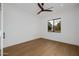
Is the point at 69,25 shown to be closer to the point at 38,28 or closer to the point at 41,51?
the point at 41,51

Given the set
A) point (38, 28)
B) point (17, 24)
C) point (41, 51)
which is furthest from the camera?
point (38, 28)

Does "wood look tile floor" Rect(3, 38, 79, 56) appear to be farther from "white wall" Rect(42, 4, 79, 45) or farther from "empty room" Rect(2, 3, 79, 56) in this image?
"white wall" Rect(42, 4, 79, 45)

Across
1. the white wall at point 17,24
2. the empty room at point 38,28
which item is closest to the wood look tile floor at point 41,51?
the empty room at point 38,28

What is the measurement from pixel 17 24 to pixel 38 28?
257 centimetres

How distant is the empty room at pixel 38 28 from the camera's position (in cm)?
388

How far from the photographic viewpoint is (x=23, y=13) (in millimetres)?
5246

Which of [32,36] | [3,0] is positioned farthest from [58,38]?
[3,0]

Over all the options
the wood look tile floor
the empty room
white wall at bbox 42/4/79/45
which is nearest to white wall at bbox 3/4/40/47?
the empty room

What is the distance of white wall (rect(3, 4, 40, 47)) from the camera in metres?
4.11

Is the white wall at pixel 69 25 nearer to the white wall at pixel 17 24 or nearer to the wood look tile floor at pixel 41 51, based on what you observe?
the wood look tile floor at pixel 41 51

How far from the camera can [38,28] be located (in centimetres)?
702

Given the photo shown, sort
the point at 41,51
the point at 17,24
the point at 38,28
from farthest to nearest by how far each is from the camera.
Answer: the point at 38,28, the point at 17,24, the point at 41,51

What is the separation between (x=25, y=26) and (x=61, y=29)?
2.54 m

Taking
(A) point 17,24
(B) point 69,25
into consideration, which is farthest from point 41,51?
(B) point 69,25
